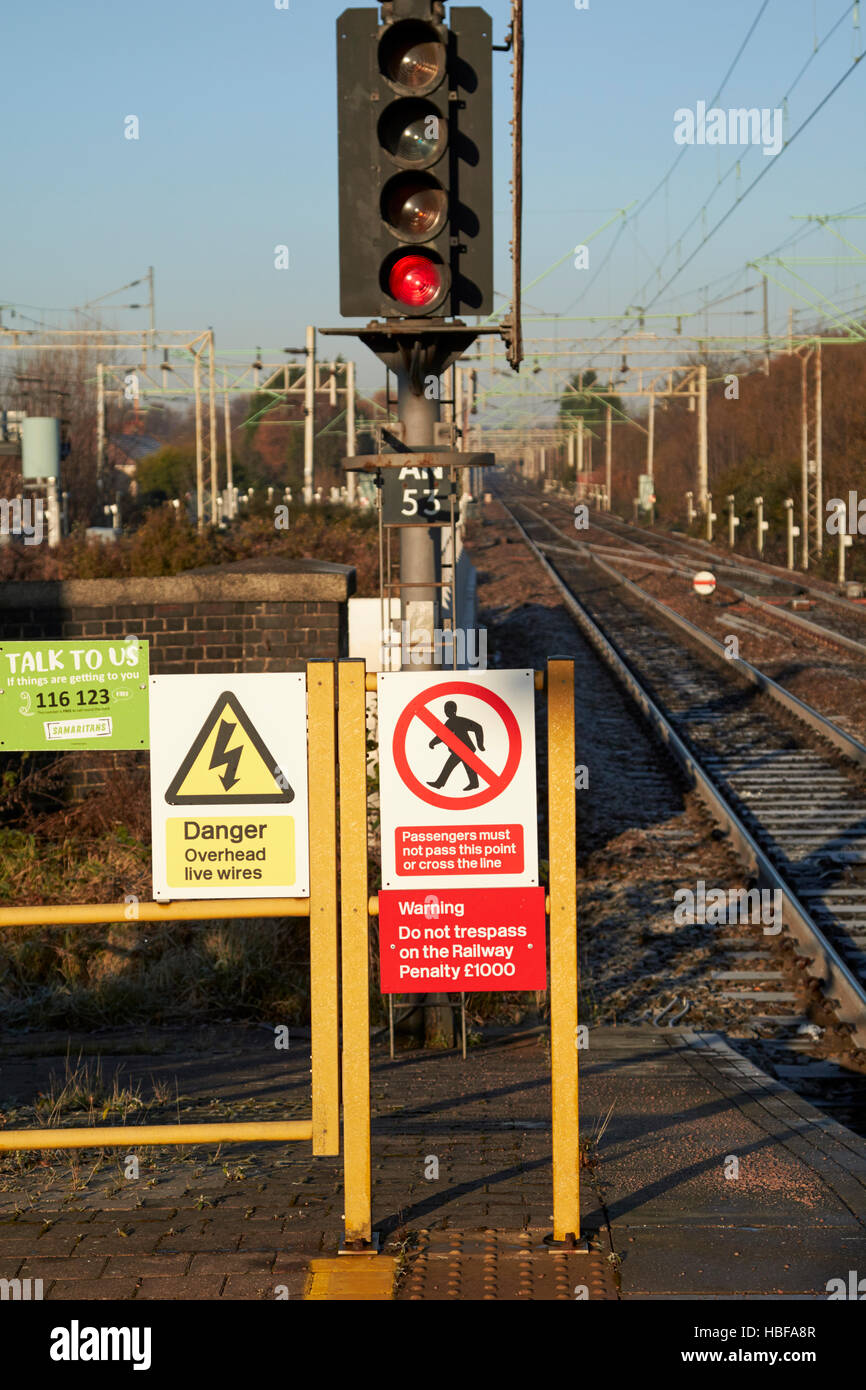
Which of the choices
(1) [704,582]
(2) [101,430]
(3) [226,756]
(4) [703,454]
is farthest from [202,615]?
(4) [703,454]

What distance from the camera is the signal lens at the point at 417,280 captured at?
6.06 metres

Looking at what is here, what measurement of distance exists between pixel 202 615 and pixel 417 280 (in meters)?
5.56

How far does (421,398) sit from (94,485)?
50349 mm

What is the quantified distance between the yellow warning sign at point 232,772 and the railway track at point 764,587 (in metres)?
18.3

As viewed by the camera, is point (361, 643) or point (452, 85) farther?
point (361, 643)

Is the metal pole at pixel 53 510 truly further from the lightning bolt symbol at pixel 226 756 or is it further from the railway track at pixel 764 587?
the lightning bolt symbol at pixel 226 756

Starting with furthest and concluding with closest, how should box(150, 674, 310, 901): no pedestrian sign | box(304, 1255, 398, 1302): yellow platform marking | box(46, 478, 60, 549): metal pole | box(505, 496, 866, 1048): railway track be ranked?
box(46, 478, 60, 549): metal pole → box(505, 496, 866, 1048): railway track → box(150, 674, 310, 901): no pedestrian sign → box(304, 1255, 398, 1302): yellow platform marking

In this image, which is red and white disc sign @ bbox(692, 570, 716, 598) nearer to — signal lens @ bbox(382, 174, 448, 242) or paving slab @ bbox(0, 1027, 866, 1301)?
paving slab @ bbox(0, 1027, 866, 1301)

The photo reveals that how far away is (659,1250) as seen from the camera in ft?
13.7

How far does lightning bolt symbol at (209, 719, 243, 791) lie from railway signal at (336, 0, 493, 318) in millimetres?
2311

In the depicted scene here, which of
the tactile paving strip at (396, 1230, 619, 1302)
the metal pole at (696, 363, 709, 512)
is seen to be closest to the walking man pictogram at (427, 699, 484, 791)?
the tactile paving strip at (396, 1230, 619, 1302)

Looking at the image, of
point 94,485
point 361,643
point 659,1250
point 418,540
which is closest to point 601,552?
point 94,485

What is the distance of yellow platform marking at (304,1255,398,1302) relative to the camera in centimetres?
387
